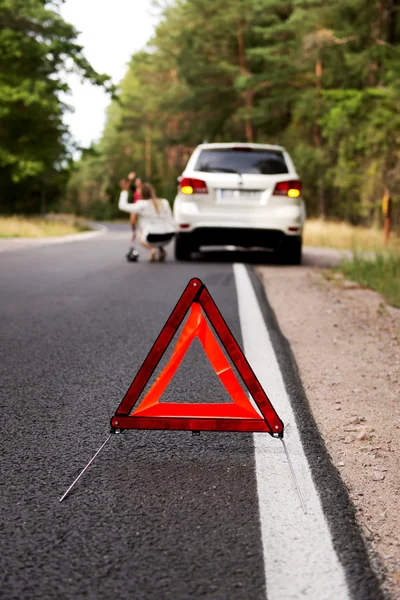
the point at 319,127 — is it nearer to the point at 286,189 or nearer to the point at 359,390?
the point at 286,189

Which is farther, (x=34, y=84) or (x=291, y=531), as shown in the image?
(x=34, y=84)

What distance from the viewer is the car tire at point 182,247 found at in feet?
46.8

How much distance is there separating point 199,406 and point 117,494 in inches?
25.3

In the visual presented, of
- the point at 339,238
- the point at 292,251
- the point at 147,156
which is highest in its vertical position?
the point at 292,251

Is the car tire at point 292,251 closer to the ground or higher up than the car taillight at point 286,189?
closer to the ground

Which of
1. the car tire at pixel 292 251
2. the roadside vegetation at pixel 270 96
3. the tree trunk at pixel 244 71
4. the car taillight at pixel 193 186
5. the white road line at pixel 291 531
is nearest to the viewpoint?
the white road line at pixel 291 531

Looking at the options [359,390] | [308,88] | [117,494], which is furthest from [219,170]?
[308,88]

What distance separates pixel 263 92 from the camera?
52.2 metres

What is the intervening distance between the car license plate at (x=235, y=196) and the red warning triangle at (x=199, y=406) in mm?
10060

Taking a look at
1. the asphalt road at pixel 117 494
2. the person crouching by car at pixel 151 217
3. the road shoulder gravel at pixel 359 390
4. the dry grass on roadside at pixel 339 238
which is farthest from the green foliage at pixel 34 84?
the asphalt road at pixel 117 494

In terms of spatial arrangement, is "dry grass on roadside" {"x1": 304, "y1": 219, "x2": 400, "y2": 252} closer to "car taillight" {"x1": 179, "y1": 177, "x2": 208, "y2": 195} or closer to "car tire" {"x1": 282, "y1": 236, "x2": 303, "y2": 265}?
"car tire" {"x1": 282, "y1": 236, "x2": 303, "y2": 265}

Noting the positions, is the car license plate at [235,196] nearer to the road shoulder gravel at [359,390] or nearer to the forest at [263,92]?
the road shoulder gravel at [359,390]

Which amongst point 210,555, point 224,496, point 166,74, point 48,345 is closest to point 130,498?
point 224,496

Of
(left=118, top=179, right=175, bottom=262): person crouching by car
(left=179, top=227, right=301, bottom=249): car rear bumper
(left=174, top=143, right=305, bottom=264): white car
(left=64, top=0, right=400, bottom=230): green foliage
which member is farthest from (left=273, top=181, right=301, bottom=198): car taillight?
(left=64, top=0, right=400, bottom=230): green foliage
